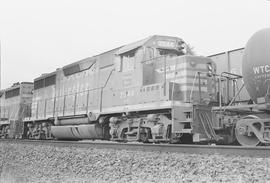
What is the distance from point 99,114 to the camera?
498 inches

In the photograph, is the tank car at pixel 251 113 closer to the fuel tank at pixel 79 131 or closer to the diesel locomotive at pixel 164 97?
the diesel locomotive at pixel 164 97

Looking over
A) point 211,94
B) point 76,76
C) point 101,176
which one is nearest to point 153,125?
point 211,94

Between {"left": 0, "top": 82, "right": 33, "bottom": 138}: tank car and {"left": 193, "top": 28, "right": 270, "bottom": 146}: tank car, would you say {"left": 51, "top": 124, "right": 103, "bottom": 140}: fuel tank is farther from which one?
{"left": 193, "top": 28, "right": 270, "bottom": 146}: tank car

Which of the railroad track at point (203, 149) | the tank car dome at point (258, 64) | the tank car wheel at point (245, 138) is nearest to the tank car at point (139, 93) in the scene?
the tank car wheel at point (245, 138)

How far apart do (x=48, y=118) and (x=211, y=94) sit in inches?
347

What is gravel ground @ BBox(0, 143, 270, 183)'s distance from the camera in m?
5.65

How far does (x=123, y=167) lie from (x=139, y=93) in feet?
12.6

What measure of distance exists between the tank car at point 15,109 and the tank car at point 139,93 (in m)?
5.01

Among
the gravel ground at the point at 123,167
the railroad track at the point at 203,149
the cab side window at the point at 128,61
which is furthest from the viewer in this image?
the cab side window at the point at 128,61

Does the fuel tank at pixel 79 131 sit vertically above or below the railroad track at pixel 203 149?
above

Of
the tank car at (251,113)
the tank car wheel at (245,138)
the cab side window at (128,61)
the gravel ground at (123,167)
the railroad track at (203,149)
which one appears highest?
the cab side window at (128,61)

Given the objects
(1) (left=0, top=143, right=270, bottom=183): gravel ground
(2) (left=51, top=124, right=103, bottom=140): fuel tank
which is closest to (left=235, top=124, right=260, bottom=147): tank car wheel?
(1) (left=0, top=143, right=270, bottom=183): gravel ground

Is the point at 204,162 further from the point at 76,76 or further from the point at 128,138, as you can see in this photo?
the point at 76,76

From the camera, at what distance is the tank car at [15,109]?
19.6 meters
